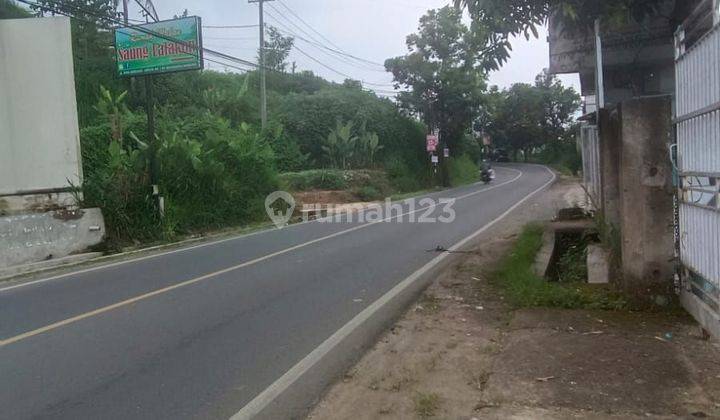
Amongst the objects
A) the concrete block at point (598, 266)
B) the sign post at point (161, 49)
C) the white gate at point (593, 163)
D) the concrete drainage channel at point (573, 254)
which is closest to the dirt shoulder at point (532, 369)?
the concrete block at point (598, 266)

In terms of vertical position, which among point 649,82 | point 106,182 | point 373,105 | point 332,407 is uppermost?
point 373,105

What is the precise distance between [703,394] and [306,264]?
301 inches

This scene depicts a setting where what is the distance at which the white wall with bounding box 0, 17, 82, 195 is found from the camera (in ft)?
48.3

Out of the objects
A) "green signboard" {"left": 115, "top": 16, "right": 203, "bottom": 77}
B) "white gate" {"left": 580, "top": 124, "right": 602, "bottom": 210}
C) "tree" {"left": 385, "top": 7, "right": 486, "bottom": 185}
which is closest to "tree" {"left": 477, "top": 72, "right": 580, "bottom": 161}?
"tree" {"left": 385, "top": 7, "right": 486, "bottom": 185}

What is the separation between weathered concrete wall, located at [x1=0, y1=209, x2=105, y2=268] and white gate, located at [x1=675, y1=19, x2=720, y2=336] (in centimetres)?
1298

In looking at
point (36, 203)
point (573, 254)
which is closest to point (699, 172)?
point (573, 254)

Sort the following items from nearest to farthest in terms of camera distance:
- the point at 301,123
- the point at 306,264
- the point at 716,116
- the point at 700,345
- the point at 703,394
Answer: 1. the point at 703,394
2. the point at 716,116
3. the point at 700,345
4. the point at 306,264
5. the point at 301,123

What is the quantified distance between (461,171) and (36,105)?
4209 centimetres

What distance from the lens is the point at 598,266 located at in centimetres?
871

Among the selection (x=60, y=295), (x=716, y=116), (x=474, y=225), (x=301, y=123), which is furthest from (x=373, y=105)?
(x=716, y=116)

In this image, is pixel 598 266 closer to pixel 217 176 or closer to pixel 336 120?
pixel 217 176

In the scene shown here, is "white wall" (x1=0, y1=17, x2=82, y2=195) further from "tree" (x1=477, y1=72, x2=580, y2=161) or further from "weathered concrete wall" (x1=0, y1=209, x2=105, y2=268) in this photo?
"tree" (x1=477, y1=72, x2=580, y2=161)

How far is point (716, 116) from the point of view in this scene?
5262mm

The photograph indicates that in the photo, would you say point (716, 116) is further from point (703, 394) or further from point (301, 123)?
point (301, 123)
